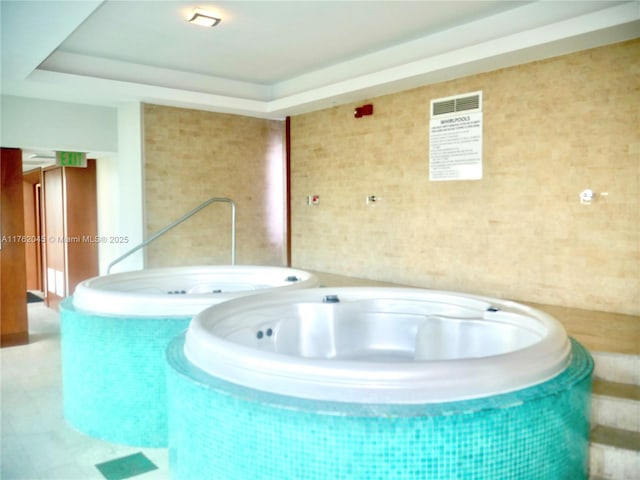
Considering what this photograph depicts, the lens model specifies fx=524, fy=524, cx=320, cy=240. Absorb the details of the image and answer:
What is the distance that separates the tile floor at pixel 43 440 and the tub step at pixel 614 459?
2.02m

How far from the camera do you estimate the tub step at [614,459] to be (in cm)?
219

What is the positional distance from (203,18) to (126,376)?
115 inches

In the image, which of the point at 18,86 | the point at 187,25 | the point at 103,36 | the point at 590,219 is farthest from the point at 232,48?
the point at 590,219

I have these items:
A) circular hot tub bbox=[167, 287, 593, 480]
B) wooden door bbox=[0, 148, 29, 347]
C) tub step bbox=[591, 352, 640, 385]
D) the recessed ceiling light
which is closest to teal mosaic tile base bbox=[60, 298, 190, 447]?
circular hot tub bbox=[167, 287, 593, 480]

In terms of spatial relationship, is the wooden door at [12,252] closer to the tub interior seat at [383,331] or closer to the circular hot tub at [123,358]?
the circular hot tub at [123,358]

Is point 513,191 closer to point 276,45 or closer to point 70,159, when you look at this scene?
point 276,45

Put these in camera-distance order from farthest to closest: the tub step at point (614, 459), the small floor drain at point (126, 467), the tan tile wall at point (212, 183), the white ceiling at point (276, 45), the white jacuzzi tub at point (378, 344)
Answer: the tan tile wall at point (212, 183)
the white ceiling at point (276, 45)
the small floor drain at point (126, 467)
the tub step at point (614, 459)
the white jacuzzi tub at point (378, 344)

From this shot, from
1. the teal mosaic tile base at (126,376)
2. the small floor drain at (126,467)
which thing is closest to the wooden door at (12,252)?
the teal mosaic tile base at (126,376)

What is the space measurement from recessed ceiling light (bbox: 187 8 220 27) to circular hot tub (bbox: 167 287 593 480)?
3002 mm

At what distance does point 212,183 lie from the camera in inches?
263

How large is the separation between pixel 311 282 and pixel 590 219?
231 cm

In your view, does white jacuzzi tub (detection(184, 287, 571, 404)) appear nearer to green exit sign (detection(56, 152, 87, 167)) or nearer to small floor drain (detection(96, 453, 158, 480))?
small floor drain (detection(96, 453, 158, 480))

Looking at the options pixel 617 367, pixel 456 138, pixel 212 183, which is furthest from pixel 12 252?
pixel 617 367

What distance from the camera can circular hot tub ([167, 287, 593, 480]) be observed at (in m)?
1.59
